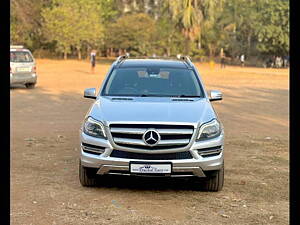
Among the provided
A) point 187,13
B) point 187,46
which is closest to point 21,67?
point 187,13

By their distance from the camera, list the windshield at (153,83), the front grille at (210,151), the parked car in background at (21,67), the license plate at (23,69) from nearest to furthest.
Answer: the front grille at (210,151)
the windshield at (153,83)
the parked car in background at (21,67)
the license plate at (23,69)

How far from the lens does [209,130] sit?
20.2 ft

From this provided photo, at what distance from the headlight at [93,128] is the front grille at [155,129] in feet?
0.48

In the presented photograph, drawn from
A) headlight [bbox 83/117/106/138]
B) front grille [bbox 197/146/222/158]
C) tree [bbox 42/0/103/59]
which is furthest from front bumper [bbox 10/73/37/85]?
tree [bbox 42/0/103/59]

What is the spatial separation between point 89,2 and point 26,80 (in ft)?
147

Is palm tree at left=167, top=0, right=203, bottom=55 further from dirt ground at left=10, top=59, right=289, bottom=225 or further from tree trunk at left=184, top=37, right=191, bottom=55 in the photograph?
dirt ground at left=10, top=59, right=289, bottom=225

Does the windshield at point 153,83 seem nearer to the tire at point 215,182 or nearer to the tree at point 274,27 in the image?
the tire at point 215,182

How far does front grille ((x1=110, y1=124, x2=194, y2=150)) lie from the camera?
5942mm

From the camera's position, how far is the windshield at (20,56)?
21312 millimetres

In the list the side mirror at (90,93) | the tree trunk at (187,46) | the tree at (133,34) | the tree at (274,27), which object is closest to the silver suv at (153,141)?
the side mirror at (90,93)

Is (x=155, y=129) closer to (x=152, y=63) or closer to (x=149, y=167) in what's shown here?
(x=149, y=167)

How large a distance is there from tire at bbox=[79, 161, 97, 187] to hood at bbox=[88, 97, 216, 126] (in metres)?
0.65

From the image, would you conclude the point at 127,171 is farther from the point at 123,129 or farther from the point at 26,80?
the point at 26,80
